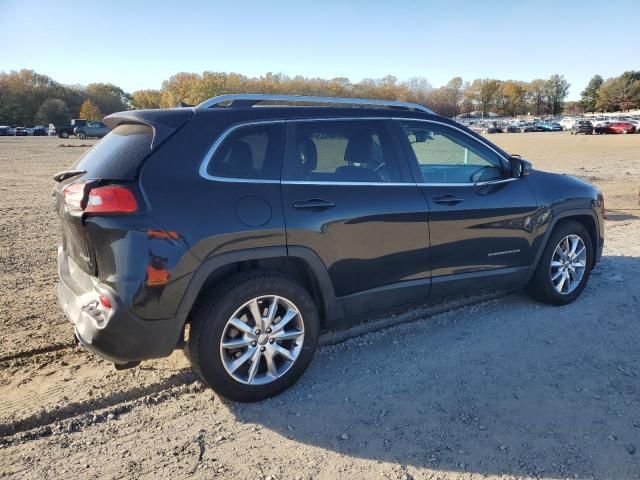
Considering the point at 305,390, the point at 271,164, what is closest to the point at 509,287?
the point at 305,390

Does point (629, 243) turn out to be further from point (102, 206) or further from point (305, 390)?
point (102, 206)

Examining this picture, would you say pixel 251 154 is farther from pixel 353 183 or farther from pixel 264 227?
pixel 353 183

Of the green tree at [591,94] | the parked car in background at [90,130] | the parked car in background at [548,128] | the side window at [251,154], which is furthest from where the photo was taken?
the green tree at [591,94]

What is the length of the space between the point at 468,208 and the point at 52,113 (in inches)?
4258

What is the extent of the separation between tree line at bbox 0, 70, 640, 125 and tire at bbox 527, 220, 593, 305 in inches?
3685

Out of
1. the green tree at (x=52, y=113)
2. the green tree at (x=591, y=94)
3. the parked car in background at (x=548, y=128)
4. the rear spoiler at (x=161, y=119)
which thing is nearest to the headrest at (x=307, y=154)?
the rear spoiler at (x=161, y=119)

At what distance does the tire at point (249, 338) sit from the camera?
118 inches

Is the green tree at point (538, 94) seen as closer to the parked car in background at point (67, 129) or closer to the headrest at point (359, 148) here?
the parked car in background at point (67, 129)

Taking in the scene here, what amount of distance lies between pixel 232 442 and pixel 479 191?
2.74 m

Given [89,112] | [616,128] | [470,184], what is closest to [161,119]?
[470,184]

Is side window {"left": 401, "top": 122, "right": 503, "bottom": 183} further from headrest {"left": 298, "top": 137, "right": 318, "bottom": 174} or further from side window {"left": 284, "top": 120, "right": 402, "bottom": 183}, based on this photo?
headrest {"left": 298, "top": 137, "right": 318, "bottom": 174}

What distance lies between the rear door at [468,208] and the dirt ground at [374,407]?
0.53 metres

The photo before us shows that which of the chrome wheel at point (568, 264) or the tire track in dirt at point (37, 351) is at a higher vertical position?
the chrome wheel at point (568, 264)

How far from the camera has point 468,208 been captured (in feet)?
13.2
